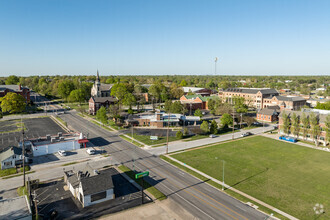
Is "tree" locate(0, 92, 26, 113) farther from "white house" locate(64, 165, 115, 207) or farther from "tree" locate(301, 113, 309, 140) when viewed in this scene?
"tree" locate(301, 113, 309, 140)

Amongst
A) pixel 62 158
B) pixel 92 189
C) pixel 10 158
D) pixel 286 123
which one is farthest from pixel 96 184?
pixel 286 123

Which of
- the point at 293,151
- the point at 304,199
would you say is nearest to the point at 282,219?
the point at 304,199

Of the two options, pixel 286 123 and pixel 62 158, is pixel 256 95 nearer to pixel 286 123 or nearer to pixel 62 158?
pixel 286 123

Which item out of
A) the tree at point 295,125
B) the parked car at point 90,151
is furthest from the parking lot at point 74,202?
the tree at point 295,125

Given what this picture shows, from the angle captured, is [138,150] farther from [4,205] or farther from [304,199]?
[304,199]

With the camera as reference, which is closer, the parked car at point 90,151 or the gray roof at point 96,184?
the gray roof at point 96,184

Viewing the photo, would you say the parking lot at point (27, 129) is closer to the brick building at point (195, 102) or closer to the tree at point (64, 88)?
the tree at point (64, 88)
